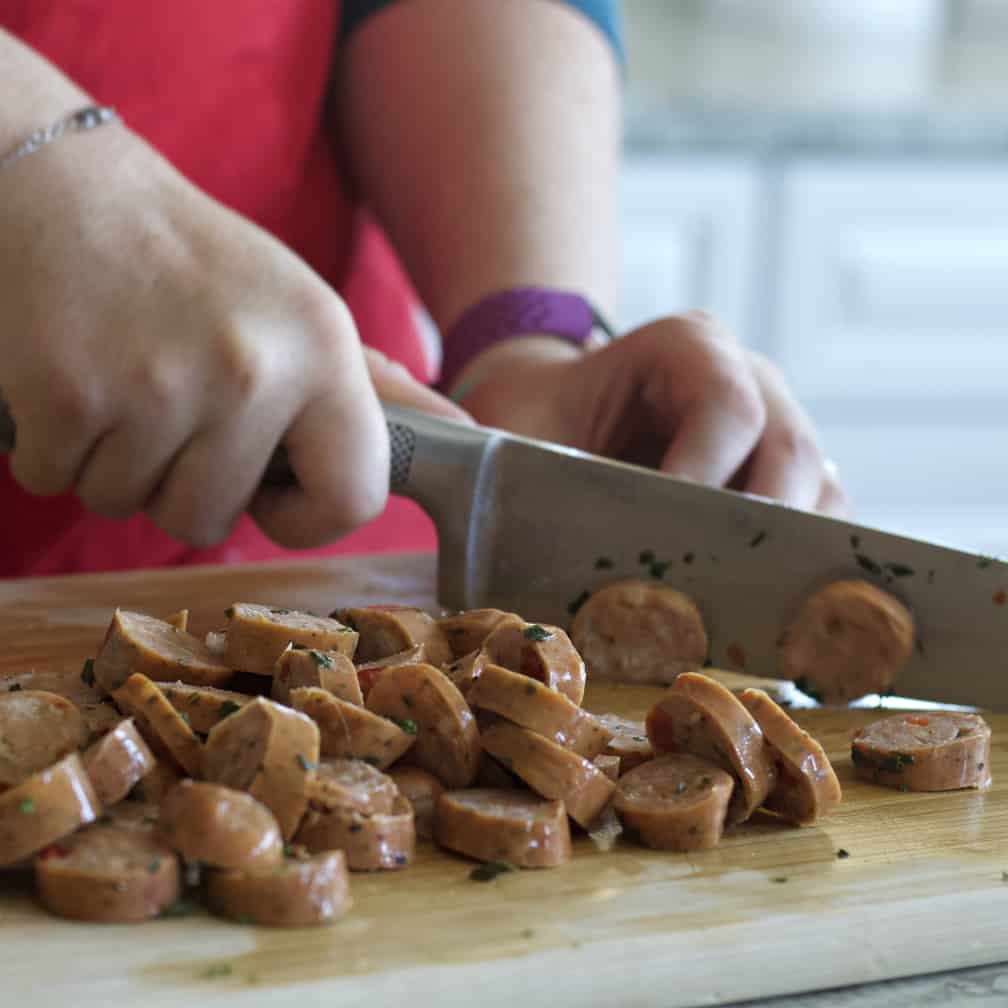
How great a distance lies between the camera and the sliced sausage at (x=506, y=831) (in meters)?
1.15

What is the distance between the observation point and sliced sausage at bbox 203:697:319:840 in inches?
43.6

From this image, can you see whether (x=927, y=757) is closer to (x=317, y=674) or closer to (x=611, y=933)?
(x=611, y=933)

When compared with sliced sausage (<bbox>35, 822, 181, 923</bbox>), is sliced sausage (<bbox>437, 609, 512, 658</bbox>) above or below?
above

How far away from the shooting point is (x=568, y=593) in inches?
67.6

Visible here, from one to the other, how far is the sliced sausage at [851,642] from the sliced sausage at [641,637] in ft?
0.39

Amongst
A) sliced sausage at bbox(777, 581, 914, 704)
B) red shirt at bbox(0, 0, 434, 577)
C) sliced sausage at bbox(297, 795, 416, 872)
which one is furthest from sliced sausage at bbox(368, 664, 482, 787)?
red shirt at bbox(0, 0, 434, 577)

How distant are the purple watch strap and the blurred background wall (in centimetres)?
179

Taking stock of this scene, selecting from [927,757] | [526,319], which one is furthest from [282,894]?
[526,319]

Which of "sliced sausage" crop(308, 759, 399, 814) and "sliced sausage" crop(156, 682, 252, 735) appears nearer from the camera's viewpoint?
"sliced sausage" crop(308, 759, 399, 814)

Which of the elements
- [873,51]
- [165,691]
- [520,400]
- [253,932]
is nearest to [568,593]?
[520,400]

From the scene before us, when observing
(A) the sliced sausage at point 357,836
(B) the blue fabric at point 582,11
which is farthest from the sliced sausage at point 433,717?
(B) the blue fabric at point 582,11

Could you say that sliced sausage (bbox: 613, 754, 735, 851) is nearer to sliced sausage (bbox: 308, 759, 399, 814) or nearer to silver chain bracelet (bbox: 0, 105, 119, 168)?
sliced sausage (bbox: 308, 759, 399, 814)

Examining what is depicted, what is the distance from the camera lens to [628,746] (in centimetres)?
134

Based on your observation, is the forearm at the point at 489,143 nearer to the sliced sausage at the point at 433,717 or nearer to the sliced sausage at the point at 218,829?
the sliced sausage at the point at 433,717
